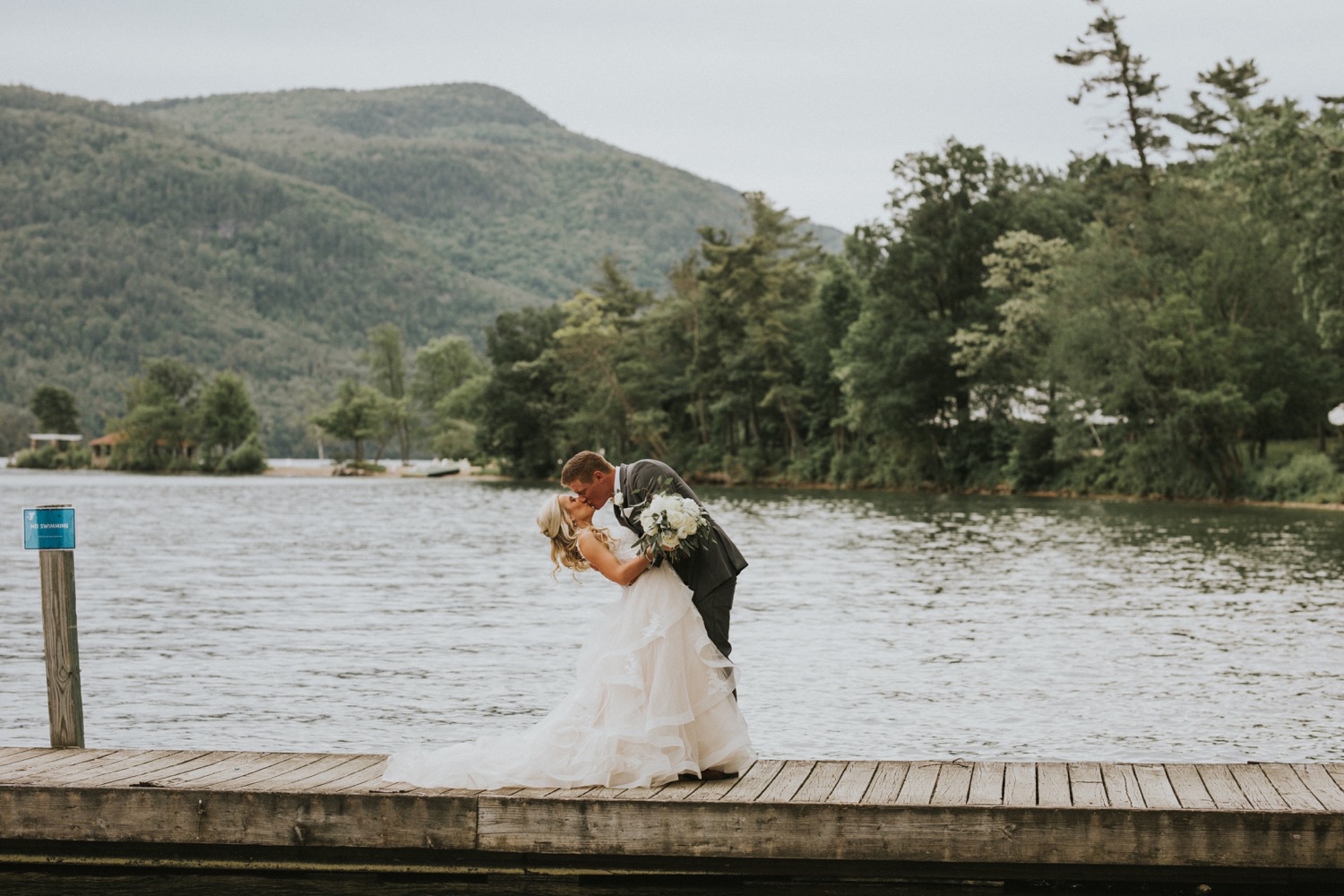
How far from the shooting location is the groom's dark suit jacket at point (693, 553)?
8844mm

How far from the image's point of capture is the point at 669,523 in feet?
27.9

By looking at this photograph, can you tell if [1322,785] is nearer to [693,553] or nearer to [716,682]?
[716,682]

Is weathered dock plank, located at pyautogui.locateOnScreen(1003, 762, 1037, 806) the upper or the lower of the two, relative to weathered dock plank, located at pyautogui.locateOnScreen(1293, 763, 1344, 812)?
upper

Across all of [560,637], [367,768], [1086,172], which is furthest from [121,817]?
[1086,172]

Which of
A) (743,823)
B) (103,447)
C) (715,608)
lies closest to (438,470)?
(103,447)

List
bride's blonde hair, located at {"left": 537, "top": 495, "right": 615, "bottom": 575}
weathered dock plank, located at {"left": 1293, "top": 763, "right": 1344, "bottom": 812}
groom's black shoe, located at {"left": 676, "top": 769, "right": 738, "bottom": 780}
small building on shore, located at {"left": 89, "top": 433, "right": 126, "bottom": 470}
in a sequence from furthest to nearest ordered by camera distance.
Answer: small building on shore, located at {"left": 89, "top": 433, "right": 126, "bottom": 470}, groom's black shoe, located at {"left": 676, "top": 769, "right": 738, "bottom": 780}, bride's blonde hair, located at {"left": 537, "top": 495, "right": 615, "bottom": 575}, weathered dock plank, located at {"left": 1293, "top": 763, "right": 1344, "bottom": 812}

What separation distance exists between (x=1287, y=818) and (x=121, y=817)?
6164mm

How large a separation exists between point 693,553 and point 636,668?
0.72 meters

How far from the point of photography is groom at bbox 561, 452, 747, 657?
883 centimetres

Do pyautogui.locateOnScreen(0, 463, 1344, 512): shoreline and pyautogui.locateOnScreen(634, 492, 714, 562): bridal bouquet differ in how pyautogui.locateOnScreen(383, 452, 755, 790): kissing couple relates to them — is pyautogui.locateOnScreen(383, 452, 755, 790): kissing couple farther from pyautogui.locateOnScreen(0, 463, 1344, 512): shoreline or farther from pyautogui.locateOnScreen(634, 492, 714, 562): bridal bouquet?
pyautogui.locateOnScreen(0, 463, 1344, 512): shoreline

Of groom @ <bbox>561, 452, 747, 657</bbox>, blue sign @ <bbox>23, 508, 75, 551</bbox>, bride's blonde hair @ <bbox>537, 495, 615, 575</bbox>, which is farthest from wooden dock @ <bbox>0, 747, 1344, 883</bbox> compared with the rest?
blue sign @ <bbox>23, 508, 75, 551</bbox>

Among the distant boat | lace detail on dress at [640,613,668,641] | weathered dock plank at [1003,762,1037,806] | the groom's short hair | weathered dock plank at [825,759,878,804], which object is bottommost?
the distant boat

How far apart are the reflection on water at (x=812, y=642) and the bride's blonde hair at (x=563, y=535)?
12.5 ft

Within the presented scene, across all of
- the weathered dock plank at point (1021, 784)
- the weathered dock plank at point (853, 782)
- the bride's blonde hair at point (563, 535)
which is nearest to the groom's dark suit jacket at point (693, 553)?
the bride's blonde hair at point (563, 535)
